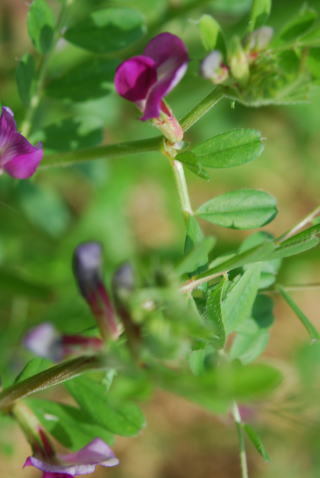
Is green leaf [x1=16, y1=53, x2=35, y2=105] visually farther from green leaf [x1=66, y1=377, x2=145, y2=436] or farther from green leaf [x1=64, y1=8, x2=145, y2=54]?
green leaf [x1=66, y1=377, x2=145, y2=436]

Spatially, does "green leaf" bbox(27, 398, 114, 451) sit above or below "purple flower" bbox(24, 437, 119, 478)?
below

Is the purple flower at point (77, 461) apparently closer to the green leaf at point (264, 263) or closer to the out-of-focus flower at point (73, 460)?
the out-of-focus flower at point (73, 460)

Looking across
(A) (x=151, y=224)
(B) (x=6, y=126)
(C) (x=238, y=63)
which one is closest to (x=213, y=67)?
(C) (x=238, y=63)

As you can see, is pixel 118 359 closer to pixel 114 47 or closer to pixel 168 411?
pixel 114 47

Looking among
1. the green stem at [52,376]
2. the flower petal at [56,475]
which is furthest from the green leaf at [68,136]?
the flower petal at [56,475]

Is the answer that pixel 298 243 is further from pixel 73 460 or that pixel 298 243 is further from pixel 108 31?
pixel 108 31

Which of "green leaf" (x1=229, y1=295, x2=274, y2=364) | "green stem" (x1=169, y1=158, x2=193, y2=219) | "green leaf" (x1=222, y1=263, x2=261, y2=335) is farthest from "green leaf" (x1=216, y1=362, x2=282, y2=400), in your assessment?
"green leaf" (x1=229, y1=295, x2=274, y2=364)

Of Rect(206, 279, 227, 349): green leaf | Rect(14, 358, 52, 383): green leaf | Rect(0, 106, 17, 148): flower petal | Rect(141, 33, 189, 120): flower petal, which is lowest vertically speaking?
Rect(14, 358, 52, 383): green leaf
